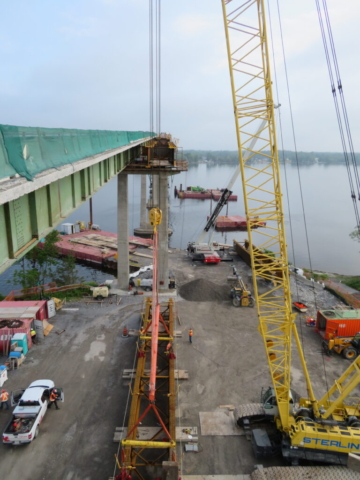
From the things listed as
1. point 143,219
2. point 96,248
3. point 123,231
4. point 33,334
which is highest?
point 143,219

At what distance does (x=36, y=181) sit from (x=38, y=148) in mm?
1132

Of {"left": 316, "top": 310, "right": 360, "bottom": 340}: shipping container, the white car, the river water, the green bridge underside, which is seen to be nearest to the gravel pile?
{"left": 316, "top": 310, "right": 360, "bottom": 340}: shipping container

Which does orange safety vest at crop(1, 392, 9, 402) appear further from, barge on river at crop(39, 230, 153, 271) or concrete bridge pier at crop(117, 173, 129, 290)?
barge on river at crop(39, 230, 153, 271)

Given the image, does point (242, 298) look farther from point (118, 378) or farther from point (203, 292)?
point (118, 378)

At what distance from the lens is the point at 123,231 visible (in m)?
26.9

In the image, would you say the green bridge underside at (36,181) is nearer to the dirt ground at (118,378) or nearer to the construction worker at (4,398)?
the dirt ground at (118,378)

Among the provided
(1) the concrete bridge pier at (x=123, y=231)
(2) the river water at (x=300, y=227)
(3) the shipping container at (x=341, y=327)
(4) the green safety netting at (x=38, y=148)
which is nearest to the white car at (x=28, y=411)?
(4) the green safety netting at (x=38, y=148)

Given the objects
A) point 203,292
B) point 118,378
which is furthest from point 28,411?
point 203,292

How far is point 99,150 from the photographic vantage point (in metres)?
12.3

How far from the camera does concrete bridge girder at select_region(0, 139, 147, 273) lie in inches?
235

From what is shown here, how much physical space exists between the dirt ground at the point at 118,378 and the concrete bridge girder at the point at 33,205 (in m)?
8.54

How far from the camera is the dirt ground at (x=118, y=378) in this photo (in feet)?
37.9

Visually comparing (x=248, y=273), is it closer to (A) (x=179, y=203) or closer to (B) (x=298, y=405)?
(B) (x=298, y=405)

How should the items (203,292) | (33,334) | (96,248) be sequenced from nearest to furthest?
(33,334)
(203,292)
(96,248)
